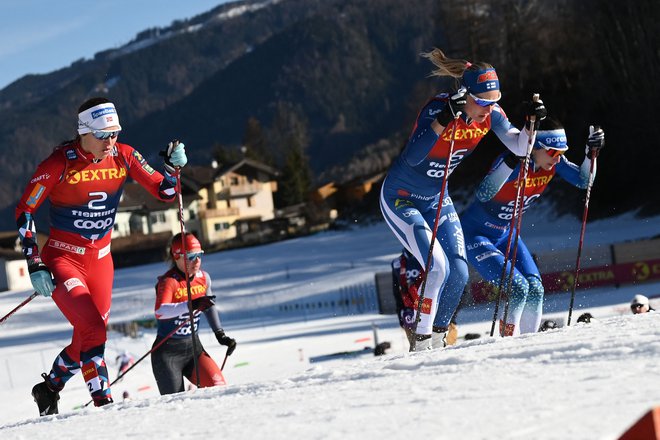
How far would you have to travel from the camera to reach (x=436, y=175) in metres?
8.13

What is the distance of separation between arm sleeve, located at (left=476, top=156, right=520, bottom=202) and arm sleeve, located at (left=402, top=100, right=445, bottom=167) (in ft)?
4.03

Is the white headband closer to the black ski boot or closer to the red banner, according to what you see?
the black ski boot

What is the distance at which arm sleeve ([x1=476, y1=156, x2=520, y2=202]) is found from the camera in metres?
8.89

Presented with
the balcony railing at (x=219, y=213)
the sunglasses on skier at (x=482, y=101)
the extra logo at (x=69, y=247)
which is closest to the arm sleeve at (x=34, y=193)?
the extra logo at (x=69, y=247)

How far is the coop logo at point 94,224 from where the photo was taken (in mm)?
7238

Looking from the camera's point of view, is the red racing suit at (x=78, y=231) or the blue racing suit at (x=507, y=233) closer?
the red racing suit at (x=78, y=231)

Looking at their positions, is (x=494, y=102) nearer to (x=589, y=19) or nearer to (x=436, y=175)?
(x=436, y=175)

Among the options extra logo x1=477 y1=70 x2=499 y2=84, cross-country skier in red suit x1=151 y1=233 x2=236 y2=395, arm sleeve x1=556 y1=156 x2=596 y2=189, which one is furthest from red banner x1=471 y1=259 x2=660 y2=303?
extra logo x1=477 y1=70 x2=499 y2=84

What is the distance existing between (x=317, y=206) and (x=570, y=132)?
38.7 metres

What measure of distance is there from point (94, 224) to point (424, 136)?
260 cm

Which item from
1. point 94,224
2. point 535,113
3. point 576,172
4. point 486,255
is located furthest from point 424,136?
point 94,224

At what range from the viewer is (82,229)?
23.8 ft

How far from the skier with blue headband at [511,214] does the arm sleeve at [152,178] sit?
2906 millimetres

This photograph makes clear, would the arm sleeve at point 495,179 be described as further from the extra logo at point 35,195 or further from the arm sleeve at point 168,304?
the extra logo at point 35,195
